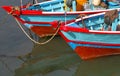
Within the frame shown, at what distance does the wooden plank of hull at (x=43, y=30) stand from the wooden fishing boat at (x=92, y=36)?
199 cm

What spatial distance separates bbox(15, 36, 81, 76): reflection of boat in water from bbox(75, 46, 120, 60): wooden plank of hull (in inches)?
13.3

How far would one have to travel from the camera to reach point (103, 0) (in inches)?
470

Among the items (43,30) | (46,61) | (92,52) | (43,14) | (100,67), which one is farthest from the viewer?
(43,30)

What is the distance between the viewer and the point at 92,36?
980 centimetres

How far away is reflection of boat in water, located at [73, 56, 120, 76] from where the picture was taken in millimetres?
9906

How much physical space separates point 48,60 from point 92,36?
2023 mm

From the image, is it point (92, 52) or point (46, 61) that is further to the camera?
point (46, 61)

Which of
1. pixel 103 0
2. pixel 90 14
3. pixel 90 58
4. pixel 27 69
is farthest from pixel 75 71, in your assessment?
pixel 103 0

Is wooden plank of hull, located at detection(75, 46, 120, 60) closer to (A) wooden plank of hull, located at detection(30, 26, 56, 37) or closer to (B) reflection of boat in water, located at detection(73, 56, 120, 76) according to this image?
(B) reflection of boat in water, located at detection(73, 56, 120, 76)

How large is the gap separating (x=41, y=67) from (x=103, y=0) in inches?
148

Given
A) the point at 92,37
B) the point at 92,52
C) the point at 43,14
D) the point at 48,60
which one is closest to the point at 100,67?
the point at 92,52

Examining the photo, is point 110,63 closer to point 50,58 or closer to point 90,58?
point 90,58

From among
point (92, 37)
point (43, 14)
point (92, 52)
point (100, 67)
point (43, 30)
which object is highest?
point (43, 14)

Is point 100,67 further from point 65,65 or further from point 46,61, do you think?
point 46,61
